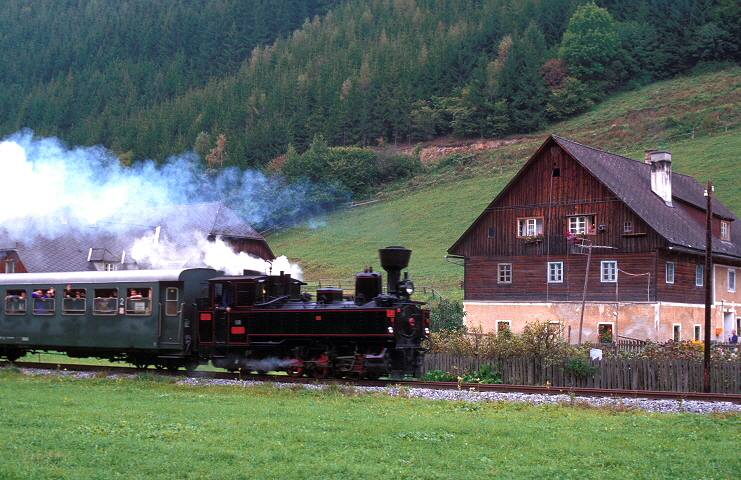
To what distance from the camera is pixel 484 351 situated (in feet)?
77.4

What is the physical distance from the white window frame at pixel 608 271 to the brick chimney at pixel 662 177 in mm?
6894

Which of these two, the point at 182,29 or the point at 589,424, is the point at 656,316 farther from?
the point at 182,29

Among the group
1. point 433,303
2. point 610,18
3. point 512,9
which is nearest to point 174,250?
point 433,303

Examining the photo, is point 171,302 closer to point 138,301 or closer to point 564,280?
point 138,301

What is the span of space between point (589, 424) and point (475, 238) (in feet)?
93.9

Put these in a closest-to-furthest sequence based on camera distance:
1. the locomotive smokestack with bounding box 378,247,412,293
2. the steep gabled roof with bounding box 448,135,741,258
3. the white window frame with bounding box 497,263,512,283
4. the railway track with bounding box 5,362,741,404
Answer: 1. the railway track with bounding box 5,362,741,404
2. the locomotive smokestack with bounding box 378,247,412,293
3. the steep gabled roof with bounding box 448,135,741,258
4. the white window frame with bounding box 497,263,512,283

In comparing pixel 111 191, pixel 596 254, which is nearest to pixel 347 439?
pixel 596 254

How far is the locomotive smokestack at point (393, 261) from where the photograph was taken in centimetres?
2080

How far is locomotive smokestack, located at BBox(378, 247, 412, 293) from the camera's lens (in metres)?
20.8

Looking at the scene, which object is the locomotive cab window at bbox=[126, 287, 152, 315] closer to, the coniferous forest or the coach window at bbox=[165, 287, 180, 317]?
the coach window at bbox=[165, 287, 180, 317]

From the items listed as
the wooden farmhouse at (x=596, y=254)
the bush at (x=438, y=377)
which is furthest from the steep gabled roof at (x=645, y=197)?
the bush at (x=438, y=377)

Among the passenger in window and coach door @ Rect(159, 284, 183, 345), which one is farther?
the passenger in window

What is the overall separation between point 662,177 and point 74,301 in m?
32.0

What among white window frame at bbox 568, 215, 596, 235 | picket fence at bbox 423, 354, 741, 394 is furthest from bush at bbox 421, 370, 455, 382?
white window frame at bbox 568, 215, 596, 235
